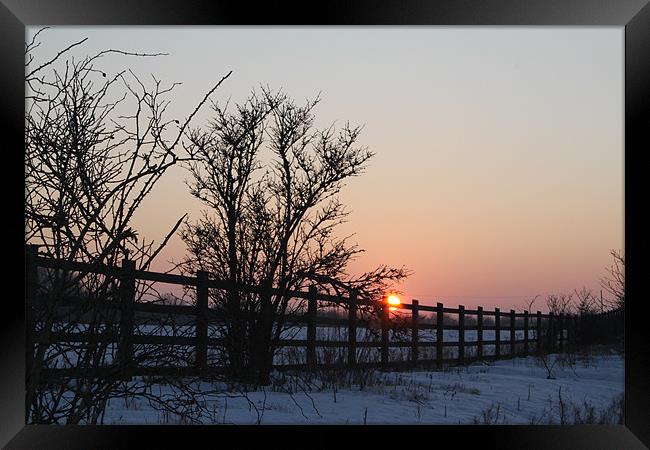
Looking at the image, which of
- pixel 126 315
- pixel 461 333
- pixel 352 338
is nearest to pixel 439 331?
pixel 461 333

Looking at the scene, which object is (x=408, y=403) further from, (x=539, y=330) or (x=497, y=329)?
(x=539, y=330)

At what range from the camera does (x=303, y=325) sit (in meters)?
7.42

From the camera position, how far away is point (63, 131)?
3.20 metres

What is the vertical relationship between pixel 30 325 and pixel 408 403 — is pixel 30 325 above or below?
above

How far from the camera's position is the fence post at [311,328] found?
25.3 ft

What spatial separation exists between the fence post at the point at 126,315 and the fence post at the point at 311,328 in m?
4.13

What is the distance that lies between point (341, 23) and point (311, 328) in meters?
5.39

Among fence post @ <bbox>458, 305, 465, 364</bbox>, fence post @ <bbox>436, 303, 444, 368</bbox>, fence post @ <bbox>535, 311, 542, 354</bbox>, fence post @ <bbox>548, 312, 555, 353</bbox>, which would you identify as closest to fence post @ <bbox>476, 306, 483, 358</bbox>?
fence post @ <bbox>458, 305, 465, 364</bbox>

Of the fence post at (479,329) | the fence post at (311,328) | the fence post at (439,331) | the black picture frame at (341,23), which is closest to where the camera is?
the black picture frame at (341,23)

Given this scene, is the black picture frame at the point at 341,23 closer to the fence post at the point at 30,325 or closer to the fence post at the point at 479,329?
the fence post at the point at 30,325

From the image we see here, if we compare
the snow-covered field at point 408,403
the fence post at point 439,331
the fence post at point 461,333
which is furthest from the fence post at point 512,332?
the snow-covered field at point 408,403

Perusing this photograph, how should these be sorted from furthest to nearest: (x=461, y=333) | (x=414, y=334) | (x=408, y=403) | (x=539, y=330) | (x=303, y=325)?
(x=539, y=330) → (x=461, y=333) → (x=414, y=334) → (x=303, y=325) → (x=408, y=403)
